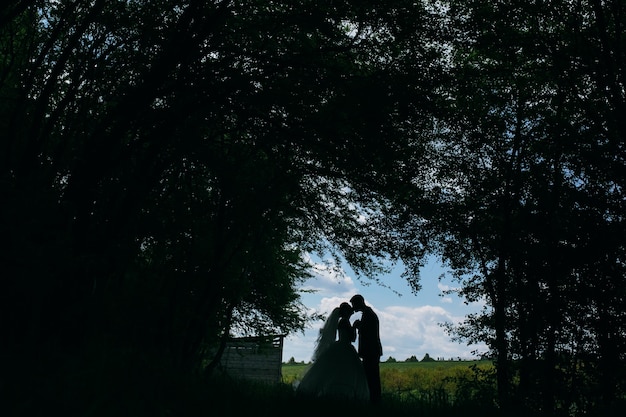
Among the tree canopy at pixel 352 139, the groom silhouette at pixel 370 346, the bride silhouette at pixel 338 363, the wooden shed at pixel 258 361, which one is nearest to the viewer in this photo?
the tree canopy at pixel 352 139

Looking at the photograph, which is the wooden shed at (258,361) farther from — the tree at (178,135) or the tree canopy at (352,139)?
the tree canopy at (352,139)

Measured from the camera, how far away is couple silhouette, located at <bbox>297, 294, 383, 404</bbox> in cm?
1020

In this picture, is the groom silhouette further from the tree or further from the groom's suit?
the tree

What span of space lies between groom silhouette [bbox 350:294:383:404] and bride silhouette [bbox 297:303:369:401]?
0.20m

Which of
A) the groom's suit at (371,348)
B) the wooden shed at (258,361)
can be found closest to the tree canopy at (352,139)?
the groom's suit at (371,348)

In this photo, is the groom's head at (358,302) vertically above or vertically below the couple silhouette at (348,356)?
above

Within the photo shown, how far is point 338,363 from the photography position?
10.5 metres

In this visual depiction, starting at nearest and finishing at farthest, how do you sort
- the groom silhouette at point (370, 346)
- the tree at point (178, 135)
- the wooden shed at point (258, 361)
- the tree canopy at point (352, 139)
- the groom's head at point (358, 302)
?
the tree at point (178, 135) → the tree canopy at point (352, 139) → the groom silhouette at point (370, 346) → the groom's head at point (358, 302) → the wooden shed at point (258, 361)

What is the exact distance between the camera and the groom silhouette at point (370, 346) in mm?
10750

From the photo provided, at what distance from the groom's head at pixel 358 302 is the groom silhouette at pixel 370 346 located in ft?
0.28

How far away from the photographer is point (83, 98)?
10867mm

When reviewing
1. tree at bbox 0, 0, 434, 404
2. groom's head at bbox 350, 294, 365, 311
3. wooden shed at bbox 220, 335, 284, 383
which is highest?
tree at bbox 0, 0, 434, 404

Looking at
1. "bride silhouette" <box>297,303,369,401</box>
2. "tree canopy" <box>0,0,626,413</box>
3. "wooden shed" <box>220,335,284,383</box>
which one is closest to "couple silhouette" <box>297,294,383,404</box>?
"bride silhouette" <box>297,303,369,401</box>

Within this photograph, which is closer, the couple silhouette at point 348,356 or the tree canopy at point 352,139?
the tree canopy at point 352,139
